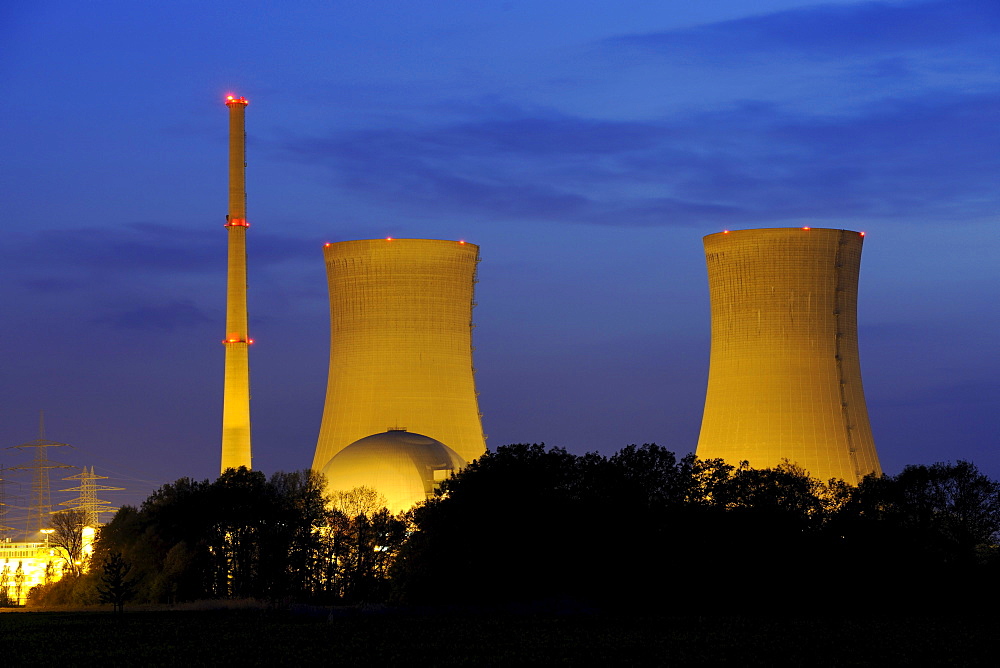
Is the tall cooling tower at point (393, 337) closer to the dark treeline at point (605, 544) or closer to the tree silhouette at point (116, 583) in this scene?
the dark treeline at point (605, 544)

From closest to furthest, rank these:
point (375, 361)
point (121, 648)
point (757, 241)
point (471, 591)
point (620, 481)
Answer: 1. point (121, 648)
2. point (471, 591)
3. point (620, 481)
4. point (757, 241)
5. point (375, 361)

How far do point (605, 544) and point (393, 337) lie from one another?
19.6 metres

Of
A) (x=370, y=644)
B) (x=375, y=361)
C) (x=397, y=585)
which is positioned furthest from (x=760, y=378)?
(x=370, y=644)

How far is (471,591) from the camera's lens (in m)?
37.6

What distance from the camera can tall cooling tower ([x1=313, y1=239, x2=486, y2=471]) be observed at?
5653 cm

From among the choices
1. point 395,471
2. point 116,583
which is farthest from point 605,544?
point 395,471

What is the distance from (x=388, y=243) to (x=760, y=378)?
13.7 m

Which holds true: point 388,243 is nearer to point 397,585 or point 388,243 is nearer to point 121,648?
point 397,585

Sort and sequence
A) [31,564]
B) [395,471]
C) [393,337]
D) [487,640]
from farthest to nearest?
1. [31,564]
2. [393,337]
3. [395,471]
4. [487,640]

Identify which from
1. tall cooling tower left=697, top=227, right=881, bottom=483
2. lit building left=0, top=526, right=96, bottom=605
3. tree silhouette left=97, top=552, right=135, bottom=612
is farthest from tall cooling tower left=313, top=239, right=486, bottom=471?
tree silhouette left=97, top=552, right=135, bottom=612

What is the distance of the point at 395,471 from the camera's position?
55.9 meters

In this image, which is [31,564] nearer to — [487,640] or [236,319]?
[236,319]

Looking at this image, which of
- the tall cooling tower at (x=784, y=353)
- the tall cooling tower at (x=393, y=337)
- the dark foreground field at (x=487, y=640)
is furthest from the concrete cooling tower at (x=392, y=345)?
the dark foreground field at (x=487, y=640)

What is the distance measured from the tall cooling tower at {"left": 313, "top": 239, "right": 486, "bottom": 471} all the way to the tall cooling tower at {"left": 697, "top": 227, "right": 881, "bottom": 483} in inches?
391
